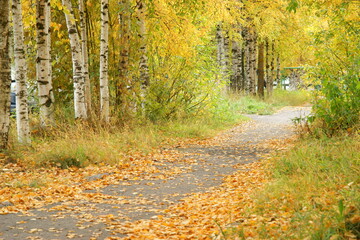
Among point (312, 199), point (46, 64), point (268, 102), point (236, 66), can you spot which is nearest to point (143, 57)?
point (46, 64)

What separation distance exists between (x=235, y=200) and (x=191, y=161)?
402 cm

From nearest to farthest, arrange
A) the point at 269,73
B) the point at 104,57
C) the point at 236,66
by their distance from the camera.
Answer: the point at 104,57, the point at 236,66, the point at 269,73

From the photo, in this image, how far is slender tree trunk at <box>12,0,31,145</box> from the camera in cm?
1112

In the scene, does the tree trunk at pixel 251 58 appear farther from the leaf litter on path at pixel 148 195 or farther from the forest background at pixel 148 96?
the leaf litter on path at pixel 148 195

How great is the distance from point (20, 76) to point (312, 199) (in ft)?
25.6

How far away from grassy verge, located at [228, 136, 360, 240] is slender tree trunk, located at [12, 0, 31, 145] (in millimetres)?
5953

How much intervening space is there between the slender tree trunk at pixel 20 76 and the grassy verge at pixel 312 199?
5953mm

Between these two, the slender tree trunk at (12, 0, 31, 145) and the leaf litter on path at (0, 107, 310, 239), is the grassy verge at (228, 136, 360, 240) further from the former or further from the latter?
the slender tree trunk at (12, 0, 31, 145)

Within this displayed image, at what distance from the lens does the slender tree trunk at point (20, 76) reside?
438 inches

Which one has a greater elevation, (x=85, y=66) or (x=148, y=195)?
(x=85, y=66)

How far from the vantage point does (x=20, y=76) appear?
37.0ft

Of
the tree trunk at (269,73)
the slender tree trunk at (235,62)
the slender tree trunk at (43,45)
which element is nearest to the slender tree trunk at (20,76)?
the slender tree trunk at (43,45)

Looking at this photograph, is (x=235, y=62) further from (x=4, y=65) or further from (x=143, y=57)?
(x=4, y=65)

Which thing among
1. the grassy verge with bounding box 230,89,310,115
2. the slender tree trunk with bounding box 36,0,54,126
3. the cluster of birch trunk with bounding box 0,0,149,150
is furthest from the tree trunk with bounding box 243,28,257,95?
the slender tree trunk with bounding box 36,0,54,126
